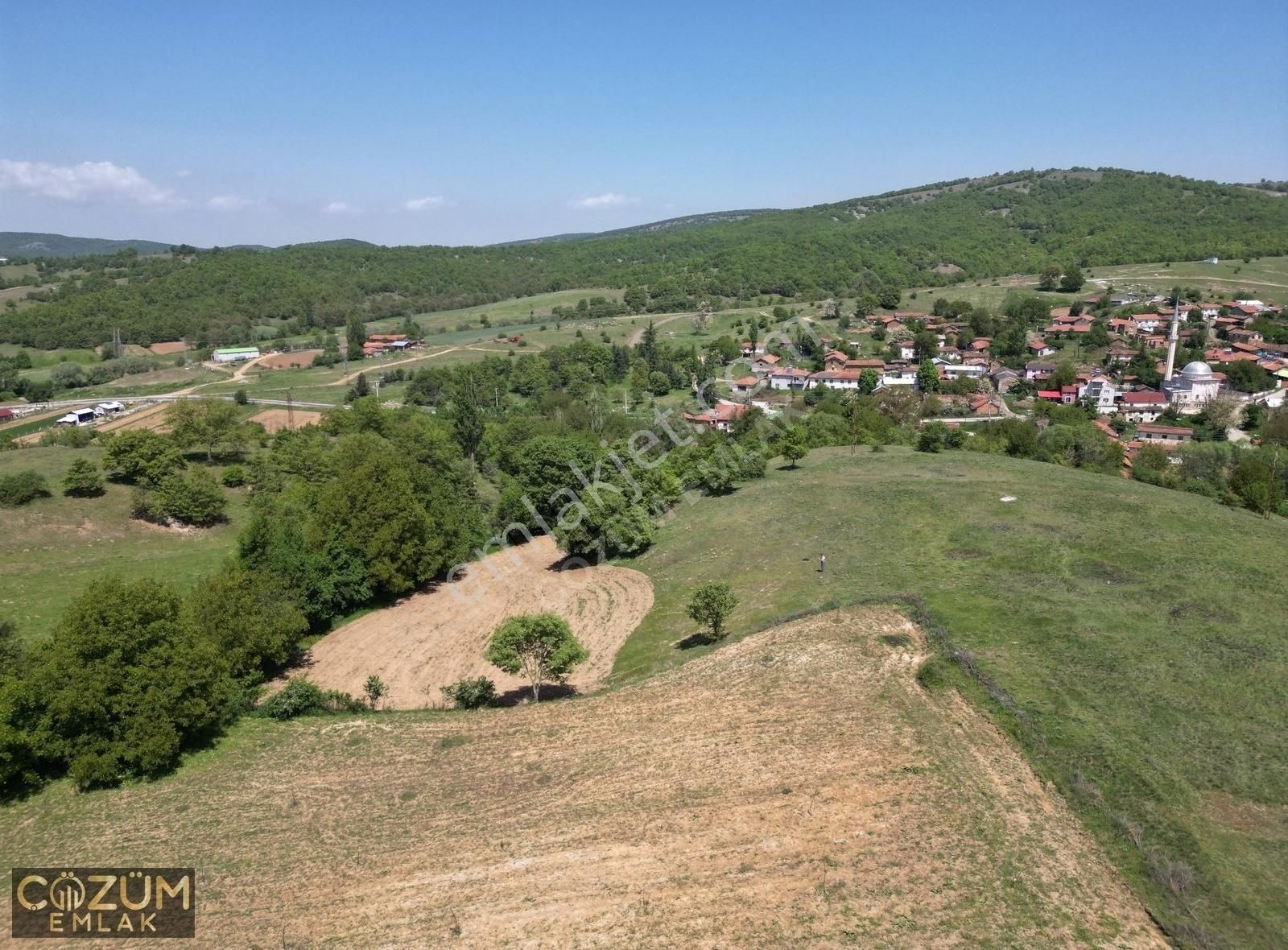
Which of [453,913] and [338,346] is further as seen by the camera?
[338,346]

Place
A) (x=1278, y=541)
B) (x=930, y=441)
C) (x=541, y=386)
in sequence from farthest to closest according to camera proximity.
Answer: (x=541, y=386) → (x=930, y=441) → (x=1278, y=541)

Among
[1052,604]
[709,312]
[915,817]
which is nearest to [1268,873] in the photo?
[915,817]

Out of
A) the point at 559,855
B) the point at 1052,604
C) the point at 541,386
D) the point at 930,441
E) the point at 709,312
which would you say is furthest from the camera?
the point at 709,312

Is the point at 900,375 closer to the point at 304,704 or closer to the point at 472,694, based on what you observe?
the point at 472,694

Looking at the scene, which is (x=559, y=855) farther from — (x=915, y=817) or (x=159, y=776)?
(x=159, y=776)

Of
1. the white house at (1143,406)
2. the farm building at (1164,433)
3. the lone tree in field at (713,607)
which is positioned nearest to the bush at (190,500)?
the lone tree in field at (713,607)

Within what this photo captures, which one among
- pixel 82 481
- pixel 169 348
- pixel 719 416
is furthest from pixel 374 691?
pixel 169 348

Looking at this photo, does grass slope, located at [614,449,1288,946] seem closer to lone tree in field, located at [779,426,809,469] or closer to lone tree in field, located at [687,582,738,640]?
lone tree in field, located at [687,582,738,640]

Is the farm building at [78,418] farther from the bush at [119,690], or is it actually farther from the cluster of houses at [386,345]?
the bush at [119,690]
